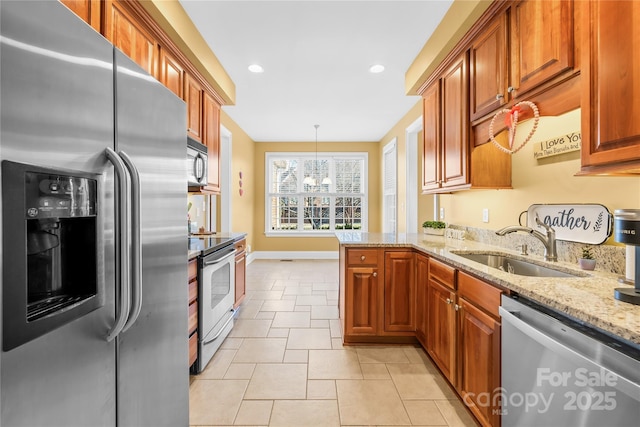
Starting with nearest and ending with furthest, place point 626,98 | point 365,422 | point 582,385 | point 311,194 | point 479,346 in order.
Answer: point 582,385 < point 626,98 < point 479,346 < point 365,422 < point 311,194

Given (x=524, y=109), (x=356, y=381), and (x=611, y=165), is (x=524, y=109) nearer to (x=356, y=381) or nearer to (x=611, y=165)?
(x=611, y=165)

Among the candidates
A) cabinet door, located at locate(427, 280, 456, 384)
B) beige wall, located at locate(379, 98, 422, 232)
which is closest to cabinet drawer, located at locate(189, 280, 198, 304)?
cabinet door, located at locate(427, 280, 456, 384)

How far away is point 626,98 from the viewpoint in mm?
1062

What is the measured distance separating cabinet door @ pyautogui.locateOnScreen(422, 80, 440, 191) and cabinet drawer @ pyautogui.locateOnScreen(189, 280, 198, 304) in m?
2.24

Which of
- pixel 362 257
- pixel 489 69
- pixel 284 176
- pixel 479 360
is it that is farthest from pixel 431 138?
pixel 284 176

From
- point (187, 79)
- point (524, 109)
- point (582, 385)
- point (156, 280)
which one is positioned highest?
point (187, 79)

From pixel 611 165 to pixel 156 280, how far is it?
1719mm

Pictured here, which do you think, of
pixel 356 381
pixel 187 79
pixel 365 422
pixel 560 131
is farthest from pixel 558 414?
pixel 187 79

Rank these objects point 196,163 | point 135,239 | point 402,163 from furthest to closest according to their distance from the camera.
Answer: point 402,163 < point 196,163 < point 135,239

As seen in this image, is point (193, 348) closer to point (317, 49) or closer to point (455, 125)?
point (455, 125)

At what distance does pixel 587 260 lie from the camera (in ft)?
5.24

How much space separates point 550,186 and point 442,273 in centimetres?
89

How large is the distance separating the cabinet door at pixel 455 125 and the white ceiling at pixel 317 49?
1.64ft

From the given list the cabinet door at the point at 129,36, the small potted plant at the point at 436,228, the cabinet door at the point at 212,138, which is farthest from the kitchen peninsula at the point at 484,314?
the cabinet door at the point at 129,36
